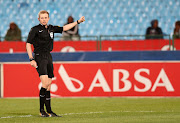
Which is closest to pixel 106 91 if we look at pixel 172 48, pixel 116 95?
pixel 116 95

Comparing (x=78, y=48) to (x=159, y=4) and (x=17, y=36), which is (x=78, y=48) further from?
(x=159, y=4)

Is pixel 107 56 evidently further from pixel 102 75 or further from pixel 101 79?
pixel 101 79

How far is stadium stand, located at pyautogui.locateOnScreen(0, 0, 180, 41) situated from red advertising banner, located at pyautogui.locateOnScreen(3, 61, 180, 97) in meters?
4.53

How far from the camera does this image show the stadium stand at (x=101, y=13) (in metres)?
16.8

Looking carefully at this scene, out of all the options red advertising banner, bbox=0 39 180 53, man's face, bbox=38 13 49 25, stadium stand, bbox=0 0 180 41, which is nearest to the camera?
man's face, bbox=38 13 49 25

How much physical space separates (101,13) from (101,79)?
5527 millimetres

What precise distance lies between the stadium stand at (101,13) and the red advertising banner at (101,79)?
178 inches

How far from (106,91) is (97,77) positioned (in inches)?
18.8

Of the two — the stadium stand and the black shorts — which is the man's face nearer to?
the black shorts

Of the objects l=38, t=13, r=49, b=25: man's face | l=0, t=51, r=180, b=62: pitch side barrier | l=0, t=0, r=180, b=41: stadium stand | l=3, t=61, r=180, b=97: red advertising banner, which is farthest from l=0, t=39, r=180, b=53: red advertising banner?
l=38, t=13, r=49, b=25: man's face

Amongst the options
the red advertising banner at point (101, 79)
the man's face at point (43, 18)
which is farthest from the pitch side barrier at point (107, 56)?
the man's face at point (43, 18)

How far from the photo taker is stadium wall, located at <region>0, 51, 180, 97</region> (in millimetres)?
12211

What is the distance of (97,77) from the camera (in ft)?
40.7

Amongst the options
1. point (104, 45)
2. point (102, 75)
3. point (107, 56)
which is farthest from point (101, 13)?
point (102, 75)
